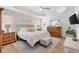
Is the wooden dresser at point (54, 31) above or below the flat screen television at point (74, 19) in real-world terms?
below

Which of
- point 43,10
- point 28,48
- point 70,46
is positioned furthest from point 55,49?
point 43,10

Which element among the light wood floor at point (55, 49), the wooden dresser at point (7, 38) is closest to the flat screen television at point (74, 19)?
the light wood floor at point (55, 49)

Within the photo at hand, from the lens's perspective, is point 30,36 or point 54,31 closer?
point 30,36

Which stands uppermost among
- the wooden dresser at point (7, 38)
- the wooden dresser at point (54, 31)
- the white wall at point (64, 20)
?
the white wall at point (64, 20)

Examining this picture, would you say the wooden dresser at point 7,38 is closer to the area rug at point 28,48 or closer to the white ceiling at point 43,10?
the area rug at point 28,48

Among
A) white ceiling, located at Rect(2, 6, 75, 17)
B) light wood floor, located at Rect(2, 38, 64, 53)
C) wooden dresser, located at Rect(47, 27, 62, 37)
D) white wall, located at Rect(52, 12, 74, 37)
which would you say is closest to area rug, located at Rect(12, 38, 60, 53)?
light wood floor, located at Rect(2, 38, 64, 53)

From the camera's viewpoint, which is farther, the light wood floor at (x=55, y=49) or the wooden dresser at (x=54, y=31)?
the wooden dresser at (x=54, y=31)

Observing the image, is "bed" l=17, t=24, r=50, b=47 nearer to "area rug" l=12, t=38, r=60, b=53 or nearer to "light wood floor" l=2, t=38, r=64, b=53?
"area rug" l=12, t=38, r=60, b=53

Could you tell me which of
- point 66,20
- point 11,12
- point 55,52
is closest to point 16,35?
point 11,12

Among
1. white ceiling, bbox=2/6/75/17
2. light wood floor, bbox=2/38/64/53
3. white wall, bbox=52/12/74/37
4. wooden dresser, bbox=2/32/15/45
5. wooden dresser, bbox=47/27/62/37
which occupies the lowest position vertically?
light wood floor, bbox=2/38/64/53

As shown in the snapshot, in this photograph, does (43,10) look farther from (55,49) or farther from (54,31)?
(55,49)
